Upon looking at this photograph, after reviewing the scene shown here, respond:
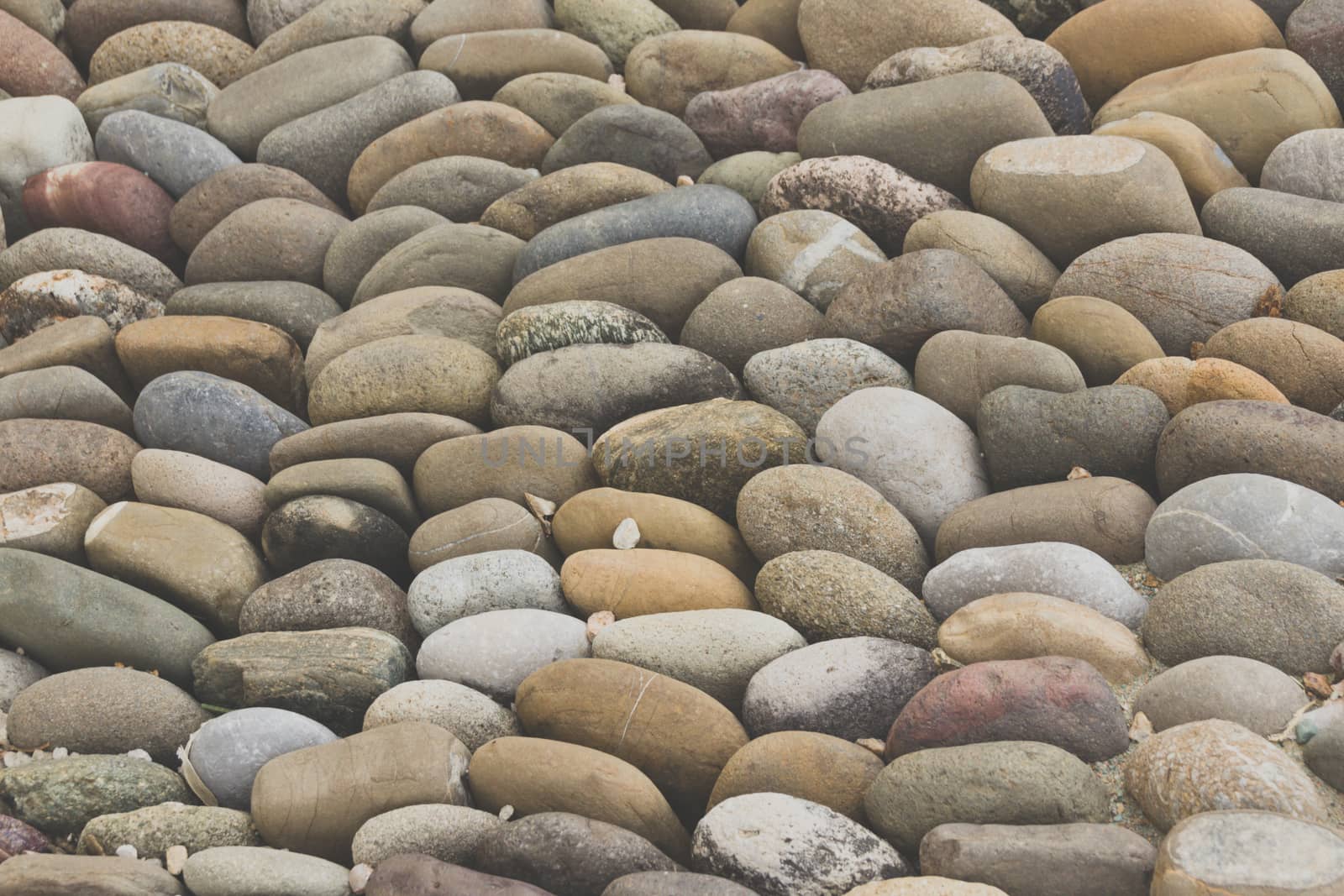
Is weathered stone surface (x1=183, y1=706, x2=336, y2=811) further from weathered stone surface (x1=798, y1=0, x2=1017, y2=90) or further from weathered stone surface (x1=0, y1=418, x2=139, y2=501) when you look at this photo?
weathered stone surface (x1=798, y1=0, x2=1017, y2=90)

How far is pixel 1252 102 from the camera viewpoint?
493 centimetres

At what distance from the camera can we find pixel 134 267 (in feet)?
17.5

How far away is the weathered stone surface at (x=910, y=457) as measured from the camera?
385 cm

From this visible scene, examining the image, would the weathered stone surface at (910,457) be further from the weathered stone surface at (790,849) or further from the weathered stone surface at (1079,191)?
the weathered stone surface at (790,849)

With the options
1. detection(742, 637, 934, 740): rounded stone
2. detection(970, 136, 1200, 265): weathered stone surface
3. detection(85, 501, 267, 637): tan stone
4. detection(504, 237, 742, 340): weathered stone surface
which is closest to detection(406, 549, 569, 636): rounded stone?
detection(85, 501, 267, 637): tan stone

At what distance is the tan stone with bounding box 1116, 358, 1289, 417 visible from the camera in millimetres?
3695

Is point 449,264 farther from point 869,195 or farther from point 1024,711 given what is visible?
point 1024,711

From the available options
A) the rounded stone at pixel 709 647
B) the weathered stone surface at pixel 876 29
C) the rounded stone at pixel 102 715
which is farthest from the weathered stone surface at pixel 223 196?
the rounded stone at pixel 709 647

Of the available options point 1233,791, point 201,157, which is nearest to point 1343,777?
point 1233,791

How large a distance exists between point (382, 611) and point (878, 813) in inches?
64.2

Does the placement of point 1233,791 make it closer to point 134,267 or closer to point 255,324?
point 255,324

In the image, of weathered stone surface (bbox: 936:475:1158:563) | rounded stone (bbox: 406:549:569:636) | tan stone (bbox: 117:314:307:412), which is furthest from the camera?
tan stone (bbox: 117:314:307:412)

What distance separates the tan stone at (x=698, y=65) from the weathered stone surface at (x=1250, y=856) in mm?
4286

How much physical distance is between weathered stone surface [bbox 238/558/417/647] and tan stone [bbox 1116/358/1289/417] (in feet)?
7.46
